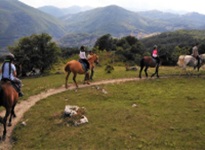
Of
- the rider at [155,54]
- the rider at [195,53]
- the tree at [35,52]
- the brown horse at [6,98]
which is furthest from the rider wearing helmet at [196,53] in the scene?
the tree at [35,52]

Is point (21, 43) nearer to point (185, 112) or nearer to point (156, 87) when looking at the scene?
point (156, 87)

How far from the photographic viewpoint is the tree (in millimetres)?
43656

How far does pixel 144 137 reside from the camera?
12.4m

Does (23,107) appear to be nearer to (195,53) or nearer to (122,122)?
(122,122)

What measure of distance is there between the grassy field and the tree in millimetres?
24340

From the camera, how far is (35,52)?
1758 inches

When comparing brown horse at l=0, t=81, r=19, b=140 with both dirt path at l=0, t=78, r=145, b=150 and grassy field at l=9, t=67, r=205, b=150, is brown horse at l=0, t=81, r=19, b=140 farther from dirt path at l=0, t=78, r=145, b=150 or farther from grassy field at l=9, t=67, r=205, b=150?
grassy field at l=9, t=67, r=205, b=150

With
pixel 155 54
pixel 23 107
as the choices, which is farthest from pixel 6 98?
pixel 155 54

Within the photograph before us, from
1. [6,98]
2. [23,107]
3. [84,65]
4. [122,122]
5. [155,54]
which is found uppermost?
[155,54]

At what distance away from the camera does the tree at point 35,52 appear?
43.7 metres

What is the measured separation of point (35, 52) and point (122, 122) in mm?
34312

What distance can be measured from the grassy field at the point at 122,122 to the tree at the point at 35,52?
2434 centimetres

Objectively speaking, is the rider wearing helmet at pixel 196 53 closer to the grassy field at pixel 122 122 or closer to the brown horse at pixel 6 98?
the grassy field at pixel 122 122

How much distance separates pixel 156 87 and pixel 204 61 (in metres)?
10.4
